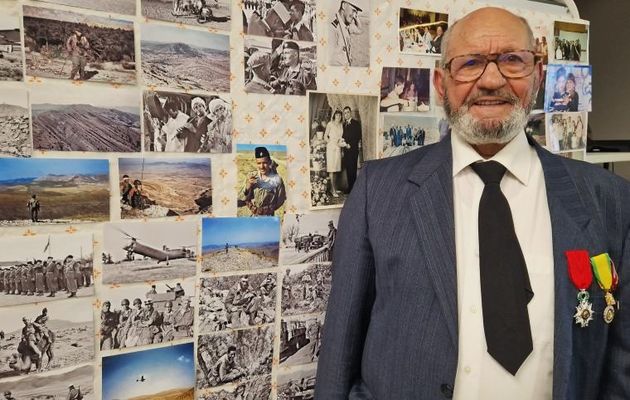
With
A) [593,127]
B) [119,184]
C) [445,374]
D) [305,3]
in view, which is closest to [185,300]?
[119,184]

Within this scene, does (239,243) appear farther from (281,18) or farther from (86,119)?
(281,18)

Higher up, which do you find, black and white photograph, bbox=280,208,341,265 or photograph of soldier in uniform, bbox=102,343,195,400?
black and white photograph, bbox=280,208,341,265

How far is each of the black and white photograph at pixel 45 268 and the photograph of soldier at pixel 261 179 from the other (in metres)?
0.31

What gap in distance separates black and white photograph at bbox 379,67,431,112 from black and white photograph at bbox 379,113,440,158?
2 centimetres

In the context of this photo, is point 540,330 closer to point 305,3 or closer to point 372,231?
point 372,231

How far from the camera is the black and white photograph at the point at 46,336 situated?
0.75 m

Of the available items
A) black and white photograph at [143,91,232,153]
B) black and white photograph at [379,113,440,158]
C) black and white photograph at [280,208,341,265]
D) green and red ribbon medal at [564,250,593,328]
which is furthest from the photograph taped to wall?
green and red ribbon medal at [564,250,593,328]

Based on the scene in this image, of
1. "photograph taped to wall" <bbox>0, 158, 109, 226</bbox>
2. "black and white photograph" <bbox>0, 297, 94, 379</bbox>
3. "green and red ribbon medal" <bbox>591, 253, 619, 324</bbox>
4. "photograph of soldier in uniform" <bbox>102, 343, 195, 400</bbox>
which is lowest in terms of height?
"photograph of soldier in uniform" <bbox>102, 343, 195, 400</bbox>

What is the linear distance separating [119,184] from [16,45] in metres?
0.28

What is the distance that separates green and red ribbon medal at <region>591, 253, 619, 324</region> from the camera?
86 cm

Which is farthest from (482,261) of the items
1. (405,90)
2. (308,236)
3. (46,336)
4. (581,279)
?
(46,336)

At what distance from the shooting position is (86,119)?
789mm

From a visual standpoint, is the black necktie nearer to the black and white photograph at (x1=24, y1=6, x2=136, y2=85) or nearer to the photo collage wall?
the photo collage wall

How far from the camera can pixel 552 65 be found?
137 cm
